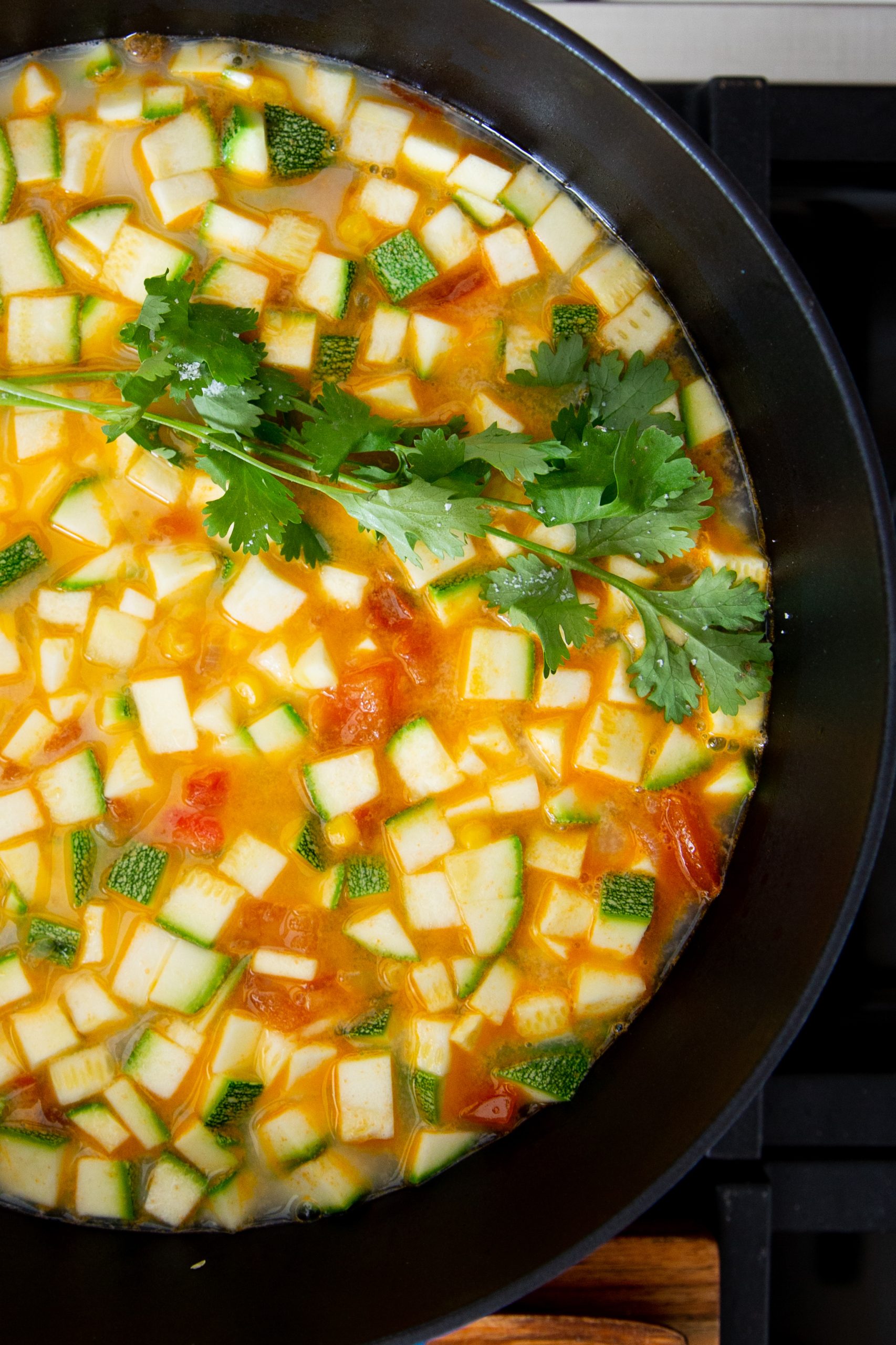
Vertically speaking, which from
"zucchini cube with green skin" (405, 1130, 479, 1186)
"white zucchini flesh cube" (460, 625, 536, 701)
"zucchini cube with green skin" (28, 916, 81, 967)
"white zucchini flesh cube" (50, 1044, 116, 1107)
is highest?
"white zucchini flesh cube" (460, 625, 536, 701)

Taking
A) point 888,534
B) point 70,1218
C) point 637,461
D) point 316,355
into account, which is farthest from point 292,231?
point 70,1218

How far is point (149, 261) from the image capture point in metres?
2.26

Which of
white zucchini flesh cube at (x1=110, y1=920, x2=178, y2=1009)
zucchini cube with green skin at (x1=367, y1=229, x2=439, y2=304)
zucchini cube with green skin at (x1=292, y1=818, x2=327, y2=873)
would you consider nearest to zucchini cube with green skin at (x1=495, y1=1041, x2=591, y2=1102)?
zucchini cube with green skin at (x1=292, y1=818, x2=327, y2=873)

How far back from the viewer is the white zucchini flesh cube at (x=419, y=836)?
7.63 ft

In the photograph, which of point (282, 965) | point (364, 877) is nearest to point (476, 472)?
point (364, 877)

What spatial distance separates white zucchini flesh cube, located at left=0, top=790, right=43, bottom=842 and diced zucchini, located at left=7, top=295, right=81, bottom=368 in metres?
0.89

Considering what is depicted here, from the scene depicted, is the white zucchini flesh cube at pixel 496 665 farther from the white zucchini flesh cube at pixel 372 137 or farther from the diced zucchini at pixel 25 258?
the diced zucchini at pixel 25 258

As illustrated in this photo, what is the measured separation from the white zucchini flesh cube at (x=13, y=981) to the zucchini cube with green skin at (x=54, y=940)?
41 millimetres

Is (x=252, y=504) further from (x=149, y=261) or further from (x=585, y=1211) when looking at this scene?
(x=585, y=1211)

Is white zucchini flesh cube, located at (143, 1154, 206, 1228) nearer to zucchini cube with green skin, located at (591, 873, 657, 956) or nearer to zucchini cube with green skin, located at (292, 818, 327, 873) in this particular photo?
zucchini cube with green skin, located at (292, 818, 327, 873)

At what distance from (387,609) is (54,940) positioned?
985 millimetres

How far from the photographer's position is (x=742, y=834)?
251cm

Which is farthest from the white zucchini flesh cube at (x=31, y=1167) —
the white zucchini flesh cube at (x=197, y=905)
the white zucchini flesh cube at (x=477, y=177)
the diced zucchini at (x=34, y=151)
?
the white zucchini flesh cube at (x=477, y=177)

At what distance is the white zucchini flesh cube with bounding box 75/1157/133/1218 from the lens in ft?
7.65
